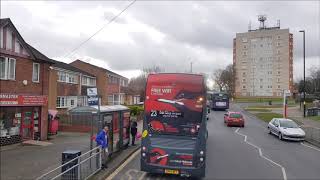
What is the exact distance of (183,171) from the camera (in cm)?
1180

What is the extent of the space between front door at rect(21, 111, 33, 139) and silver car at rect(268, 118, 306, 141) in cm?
1581

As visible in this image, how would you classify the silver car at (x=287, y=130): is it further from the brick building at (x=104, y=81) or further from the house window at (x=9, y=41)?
the brick building at (x=104, y=81)

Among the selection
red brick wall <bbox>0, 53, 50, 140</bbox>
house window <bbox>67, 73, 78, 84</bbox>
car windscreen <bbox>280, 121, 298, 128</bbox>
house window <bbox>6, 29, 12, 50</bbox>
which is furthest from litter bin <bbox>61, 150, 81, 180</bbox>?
house window <bbox>67, 73, 78, 84</bbox>

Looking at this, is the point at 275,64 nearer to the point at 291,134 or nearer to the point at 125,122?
the point at 291,134

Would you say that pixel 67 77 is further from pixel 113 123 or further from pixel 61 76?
pixel 113 123

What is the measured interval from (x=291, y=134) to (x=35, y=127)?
1597 cm

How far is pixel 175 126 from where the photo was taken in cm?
1208

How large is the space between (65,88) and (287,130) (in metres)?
25.0

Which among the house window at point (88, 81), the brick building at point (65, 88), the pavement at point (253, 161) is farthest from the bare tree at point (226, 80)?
the pavement at point (253, 161)

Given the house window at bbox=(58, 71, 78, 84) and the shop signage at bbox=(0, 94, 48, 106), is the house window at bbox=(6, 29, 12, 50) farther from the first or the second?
the house window at bbox=(58, 71, 78, 84)

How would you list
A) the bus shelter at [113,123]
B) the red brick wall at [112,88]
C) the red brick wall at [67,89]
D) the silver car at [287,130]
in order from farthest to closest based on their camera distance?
the red brick wall at [112,88]
the red brick wall at [67,89]
the silver car at [287,130]
the bus shelter at [113,123]

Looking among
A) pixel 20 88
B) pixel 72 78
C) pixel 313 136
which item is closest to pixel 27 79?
pixel 20 88

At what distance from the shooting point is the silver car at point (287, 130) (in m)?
23.7

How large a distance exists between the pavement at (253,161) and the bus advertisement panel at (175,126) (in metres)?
0.99
